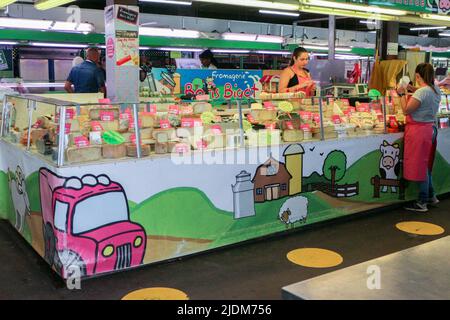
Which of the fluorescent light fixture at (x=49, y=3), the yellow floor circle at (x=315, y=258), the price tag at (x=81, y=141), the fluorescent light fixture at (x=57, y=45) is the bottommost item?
the yellow floor circle at (x=315, y=258)

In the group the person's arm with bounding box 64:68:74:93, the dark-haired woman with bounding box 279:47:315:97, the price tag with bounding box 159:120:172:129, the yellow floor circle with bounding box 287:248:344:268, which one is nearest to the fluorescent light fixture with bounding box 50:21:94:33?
the person's arm with bounding box 64:68:74:93

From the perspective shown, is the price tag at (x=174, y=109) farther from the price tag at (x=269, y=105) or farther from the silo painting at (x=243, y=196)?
the price tag at (x=269, y=105)

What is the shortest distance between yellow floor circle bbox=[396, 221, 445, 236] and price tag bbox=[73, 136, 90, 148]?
3609 millimetres

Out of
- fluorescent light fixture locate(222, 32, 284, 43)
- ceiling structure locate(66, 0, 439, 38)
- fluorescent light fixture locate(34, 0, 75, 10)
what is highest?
ceiling structure locate(66, 0, 439, 38)

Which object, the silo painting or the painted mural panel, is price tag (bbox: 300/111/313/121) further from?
the silo painting

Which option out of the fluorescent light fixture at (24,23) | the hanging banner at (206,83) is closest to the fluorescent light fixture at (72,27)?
the fluorescent light fixture at (24,23)

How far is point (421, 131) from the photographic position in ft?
19.5

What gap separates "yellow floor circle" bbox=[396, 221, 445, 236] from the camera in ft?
17.6

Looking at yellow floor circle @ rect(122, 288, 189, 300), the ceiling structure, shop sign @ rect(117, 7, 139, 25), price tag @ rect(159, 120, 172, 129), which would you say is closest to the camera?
yellow floor circle @ rect(122, 288, 189, 300)

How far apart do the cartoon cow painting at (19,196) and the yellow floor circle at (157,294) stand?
5.21ft

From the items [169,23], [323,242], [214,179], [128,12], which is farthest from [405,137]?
[169,23]

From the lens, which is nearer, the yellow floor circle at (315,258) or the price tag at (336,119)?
the yellow floor circle at (315,258)

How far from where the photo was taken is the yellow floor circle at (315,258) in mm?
4434

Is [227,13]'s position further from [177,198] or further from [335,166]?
[177,198]
